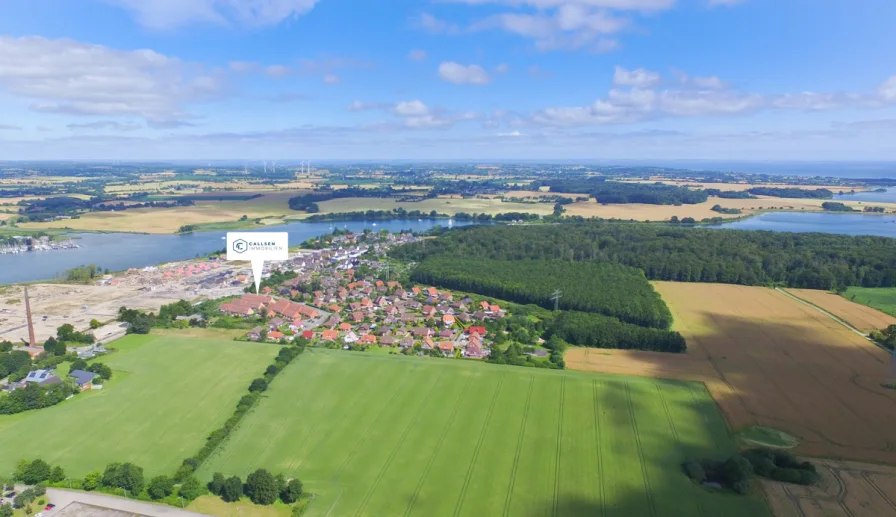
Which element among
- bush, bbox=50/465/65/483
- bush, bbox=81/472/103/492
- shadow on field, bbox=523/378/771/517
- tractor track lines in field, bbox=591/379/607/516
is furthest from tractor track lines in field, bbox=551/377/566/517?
bush, bbox=50/465/65/483

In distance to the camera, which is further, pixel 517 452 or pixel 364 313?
pixel 364 313

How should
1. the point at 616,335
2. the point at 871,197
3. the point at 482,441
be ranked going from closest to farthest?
1. the point at 482,441
2. the point at 616,335
3. the point at 871,197

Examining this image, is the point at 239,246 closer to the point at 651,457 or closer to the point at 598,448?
the point at 598,448

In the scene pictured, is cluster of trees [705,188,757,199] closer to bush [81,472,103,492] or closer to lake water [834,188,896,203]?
lake water [834,188,896,203]

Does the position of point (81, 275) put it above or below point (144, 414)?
above

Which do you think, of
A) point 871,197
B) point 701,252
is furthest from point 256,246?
point 871,197

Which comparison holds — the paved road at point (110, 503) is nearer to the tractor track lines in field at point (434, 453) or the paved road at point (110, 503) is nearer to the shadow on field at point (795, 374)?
the tractor track lines in field at point (434, 453)

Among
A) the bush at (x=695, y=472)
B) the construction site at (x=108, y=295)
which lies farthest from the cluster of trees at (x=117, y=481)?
the bush at (x=695, y=472)
